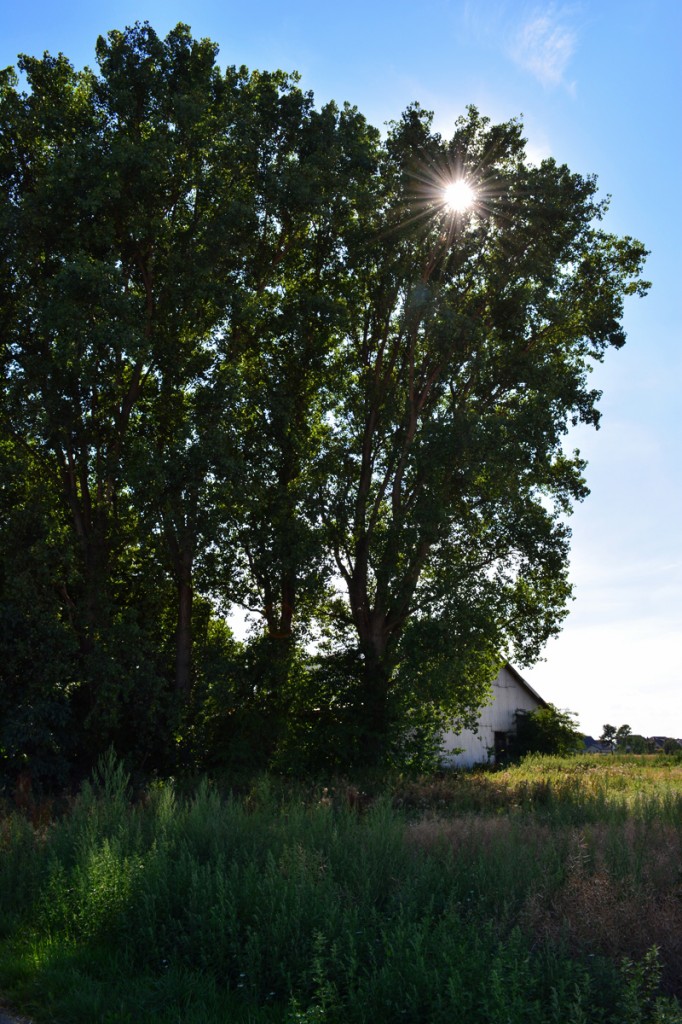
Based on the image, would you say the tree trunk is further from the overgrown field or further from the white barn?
the white barn

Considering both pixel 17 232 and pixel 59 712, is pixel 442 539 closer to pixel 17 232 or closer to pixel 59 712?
pixel 59 712

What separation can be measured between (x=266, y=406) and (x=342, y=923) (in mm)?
20115

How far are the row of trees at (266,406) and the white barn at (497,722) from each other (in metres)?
14.5

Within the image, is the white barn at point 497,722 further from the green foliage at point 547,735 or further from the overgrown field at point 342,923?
the overgrown field at point 342,923

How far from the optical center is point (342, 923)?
24.4ft

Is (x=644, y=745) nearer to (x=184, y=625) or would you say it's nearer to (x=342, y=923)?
(x=184, y=625)

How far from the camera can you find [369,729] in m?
27.2

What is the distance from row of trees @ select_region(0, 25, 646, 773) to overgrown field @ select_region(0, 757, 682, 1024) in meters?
13.8

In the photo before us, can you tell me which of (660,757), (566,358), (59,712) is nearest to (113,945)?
(59,712)

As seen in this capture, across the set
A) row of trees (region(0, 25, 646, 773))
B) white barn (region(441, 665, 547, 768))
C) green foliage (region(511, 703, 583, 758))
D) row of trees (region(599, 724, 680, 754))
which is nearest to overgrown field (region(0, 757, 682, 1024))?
row of trees (region(0, 25, 646, 773))

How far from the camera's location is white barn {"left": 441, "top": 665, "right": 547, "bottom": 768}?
45.0 m

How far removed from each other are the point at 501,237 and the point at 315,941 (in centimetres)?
2522

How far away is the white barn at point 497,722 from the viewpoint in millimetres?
45031

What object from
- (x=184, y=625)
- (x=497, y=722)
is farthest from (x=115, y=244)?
(x=497, y=722)
